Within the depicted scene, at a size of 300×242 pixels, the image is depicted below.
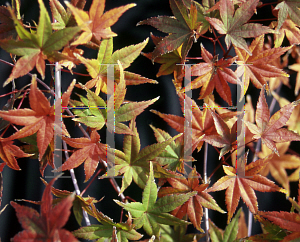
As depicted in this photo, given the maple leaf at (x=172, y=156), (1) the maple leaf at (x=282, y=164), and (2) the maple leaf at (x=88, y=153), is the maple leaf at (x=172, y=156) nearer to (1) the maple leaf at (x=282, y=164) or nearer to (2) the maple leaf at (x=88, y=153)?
(2) the maple leaf at (x=88, y=153)

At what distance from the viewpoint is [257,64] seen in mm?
561

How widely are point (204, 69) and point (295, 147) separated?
1.91ft

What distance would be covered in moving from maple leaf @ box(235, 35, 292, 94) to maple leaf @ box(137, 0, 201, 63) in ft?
0.44

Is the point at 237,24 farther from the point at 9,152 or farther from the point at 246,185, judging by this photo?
the point at 9,152

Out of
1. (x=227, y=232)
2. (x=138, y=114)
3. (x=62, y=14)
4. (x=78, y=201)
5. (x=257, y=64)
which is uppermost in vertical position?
(x=62, y=14)

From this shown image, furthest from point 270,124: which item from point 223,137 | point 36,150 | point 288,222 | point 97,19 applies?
point 36,150

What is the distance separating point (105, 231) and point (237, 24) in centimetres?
54

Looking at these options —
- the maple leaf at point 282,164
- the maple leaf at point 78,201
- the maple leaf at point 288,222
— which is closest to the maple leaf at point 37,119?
the maple leaf at point 78,201

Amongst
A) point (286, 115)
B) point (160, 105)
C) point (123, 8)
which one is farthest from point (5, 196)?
point (286, 115)

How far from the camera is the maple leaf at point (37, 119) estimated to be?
0.42m

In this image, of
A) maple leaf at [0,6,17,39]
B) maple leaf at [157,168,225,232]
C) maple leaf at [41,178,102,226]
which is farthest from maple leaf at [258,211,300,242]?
maple leaf at [0,6,17,39]

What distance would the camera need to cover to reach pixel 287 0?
20.9 inches

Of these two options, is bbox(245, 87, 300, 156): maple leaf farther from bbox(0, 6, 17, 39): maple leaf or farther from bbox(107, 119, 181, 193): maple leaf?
bbox(0, 6, 17, 39): maple leaf

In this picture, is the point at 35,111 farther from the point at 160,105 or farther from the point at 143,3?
the point at 143,3
